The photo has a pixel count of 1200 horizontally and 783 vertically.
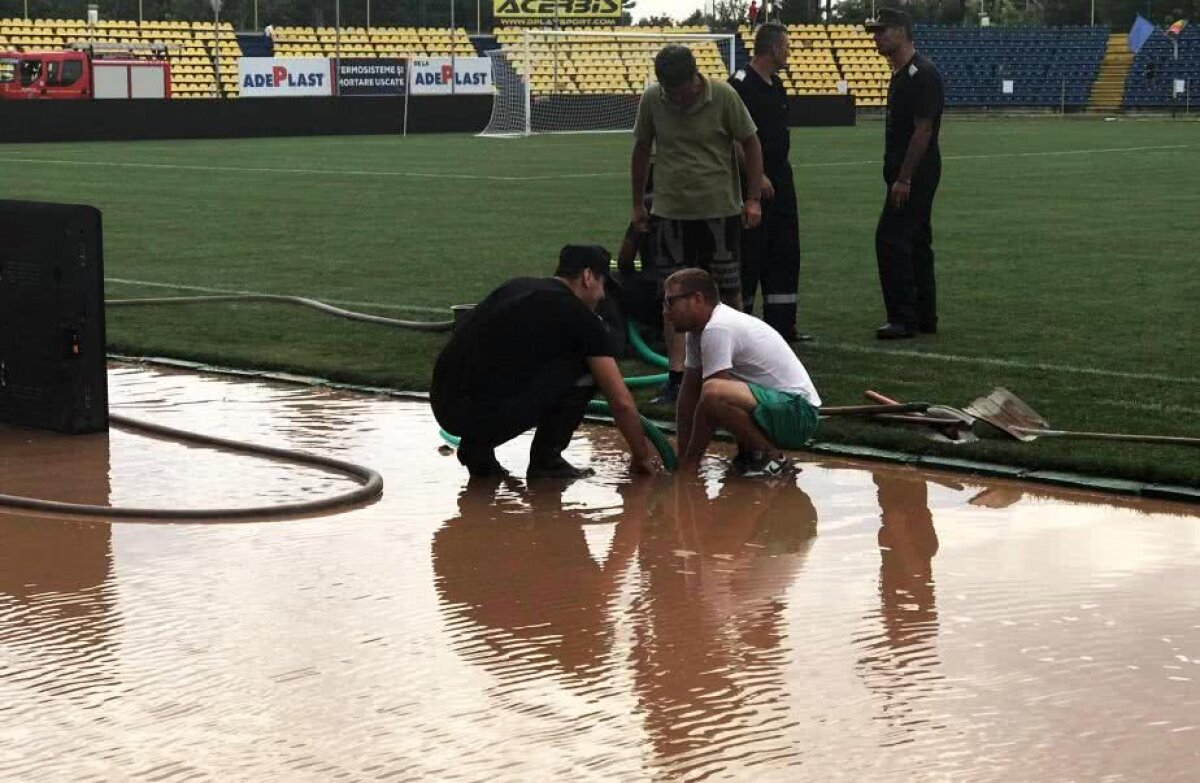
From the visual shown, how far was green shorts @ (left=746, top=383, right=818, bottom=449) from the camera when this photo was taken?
8445 mm

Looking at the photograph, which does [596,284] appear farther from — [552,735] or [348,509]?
[552,735]

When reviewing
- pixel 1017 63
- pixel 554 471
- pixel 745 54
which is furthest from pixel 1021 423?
pixel 1017 63

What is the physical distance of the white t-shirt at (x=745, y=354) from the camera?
8.44 m

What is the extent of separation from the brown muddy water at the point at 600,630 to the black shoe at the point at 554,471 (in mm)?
135

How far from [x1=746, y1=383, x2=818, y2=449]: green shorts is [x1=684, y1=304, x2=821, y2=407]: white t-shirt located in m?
0.05

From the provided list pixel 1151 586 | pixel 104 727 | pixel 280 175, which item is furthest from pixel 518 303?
pixel 280 175

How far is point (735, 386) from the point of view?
8367 millimetres

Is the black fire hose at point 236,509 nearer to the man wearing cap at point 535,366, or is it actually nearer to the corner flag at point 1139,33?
Answer: the man wearing cap at point 535,366

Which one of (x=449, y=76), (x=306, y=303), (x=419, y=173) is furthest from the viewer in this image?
(x=449, y=76)

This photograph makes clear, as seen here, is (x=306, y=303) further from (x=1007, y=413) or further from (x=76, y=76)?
(x=76, y=76)

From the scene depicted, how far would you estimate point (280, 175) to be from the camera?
105ft

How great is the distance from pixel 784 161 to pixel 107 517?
5379 mm

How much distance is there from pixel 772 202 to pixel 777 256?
0.33 m

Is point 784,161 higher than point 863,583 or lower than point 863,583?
higher
